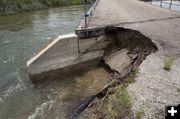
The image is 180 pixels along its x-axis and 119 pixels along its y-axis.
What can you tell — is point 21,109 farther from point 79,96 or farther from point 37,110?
point 79,96

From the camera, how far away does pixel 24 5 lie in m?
25.5

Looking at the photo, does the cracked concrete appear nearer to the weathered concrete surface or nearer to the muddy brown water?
the weathered concrete surface

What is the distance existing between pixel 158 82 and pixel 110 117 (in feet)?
4.81

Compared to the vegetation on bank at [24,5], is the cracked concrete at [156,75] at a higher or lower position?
higher

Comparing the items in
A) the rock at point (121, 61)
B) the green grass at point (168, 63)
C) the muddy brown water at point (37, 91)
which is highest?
the green grass at point (168, 63)

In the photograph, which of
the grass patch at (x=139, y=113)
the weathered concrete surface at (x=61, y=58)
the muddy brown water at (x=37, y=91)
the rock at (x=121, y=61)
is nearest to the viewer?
the grass patch at (x=139, y=113)

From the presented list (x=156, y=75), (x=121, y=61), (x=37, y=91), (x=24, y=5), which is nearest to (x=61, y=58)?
(x=37, y=91)

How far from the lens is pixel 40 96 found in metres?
6.28

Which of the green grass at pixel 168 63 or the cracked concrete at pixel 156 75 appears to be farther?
the green grass at pixel 168 63

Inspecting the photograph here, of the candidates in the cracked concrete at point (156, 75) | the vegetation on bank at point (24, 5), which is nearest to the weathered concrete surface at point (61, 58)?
the cracked concrete at point (156, 75)

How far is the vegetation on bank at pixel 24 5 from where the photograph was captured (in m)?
23.4

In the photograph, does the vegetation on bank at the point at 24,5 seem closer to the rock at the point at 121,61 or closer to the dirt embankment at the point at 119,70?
the dirt embankment at the point at 119,70

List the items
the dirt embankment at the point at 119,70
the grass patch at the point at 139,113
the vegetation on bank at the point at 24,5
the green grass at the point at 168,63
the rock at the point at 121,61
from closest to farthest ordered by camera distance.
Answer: the grass patch at the point at 139,113 → the dirt embankment at the point at 119,70 → the green grass at the point at 168,63 → the rock at the point at 121,61 → the vegetation on bank at the point at 24,5

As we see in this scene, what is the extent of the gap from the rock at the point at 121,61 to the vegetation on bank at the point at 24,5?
18.6 metres
